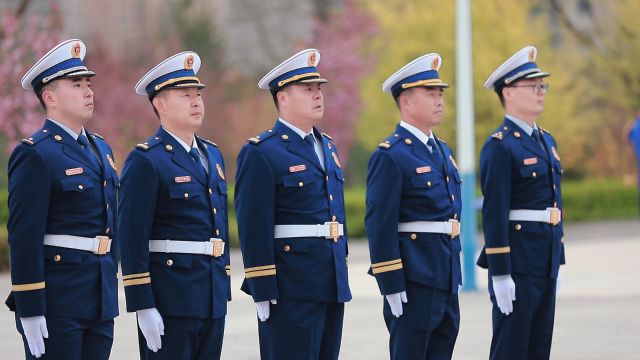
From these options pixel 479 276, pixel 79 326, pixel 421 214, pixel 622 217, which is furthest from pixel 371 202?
pixel 622 217

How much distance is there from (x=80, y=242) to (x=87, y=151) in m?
0.50

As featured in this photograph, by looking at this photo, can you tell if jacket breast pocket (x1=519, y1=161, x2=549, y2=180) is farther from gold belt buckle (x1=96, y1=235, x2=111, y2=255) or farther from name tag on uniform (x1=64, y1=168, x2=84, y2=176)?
name tag on uniform (x1=64, y1=168, x2=84, y2=176)

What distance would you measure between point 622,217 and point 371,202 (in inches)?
809

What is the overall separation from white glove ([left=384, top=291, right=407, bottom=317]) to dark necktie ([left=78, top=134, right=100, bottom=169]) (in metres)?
1.80

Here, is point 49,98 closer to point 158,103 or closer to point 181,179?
point 158,103

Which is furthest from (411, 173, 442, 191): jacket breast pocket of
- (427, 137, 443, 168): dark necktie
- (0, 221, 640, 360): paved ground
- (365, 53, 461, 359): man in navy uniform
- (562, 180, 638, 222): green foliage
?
(562, 180, 638, 222): green foliage

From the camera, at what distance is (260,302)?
21.4 feet

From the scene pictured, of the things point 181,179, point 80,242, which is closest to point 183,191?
point 181,179

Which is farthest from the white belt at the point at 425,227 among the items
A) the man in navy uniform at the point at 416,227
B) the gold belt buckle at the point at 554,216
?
the gold belt buckle at the point at 554,216

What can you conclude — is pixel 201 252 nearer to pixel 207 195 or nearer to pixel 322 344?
pixel 207 195

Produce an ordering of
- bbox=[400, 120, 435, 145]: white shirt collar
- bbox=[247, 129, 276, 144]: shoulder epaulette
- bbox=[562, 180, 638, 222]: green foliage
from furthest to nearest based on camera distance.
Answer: bbox=[562, 180, 638, 222]: green foliage < bbox=[400, 120, 435, 145]: white shirt collar < bbox=[247, 129, 276, 144]: shoulder epaulette

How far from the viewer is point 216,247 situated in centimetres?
632

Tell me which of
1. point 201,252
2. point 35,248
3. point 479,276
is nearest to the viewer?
point 35,248

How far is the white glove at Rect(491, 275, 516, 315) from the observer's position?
24.5 ft
